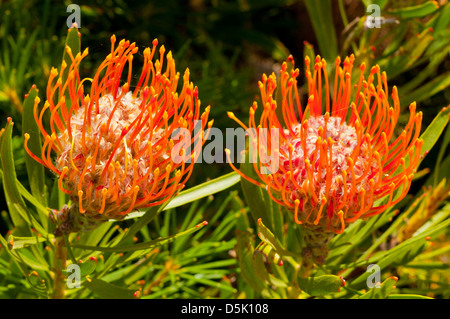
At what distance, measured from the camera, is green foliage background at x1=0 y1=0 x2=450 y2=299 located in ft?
2.19

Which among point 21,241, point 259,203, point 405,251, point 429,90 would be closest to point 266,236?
point 259,203

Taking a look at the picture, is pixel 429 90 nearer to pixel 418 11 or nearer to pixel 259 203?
pixel 418 11

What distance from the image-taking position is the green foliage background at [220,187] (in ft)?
2.19

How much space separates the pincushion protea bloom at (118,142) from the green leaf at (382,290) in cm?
27

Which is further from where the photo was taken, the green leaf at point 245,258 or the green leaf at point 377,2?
the green leaf at point 377,2

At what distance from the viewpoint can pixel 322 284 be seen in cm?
60

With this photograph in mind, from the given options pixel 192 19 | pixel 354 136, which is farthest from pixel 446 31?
pixel 192 19

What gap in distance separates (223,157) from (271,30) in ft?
1.54

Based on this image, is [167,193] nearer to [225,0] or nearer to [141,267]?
[141,267]

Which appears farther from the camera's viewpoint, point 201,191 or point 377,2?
point 377,2

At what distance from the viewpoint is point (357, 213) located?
1.89 ft

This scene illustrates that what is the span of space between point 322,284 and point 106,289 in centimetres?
26

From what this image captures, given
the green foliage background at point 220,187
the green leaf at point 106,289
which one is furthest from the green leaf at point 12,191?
the green leaf at point 106,289

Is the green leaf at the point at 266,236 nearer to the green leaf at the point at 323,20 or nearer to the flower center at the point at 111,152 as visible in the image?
the flower center at the point at 111,152
